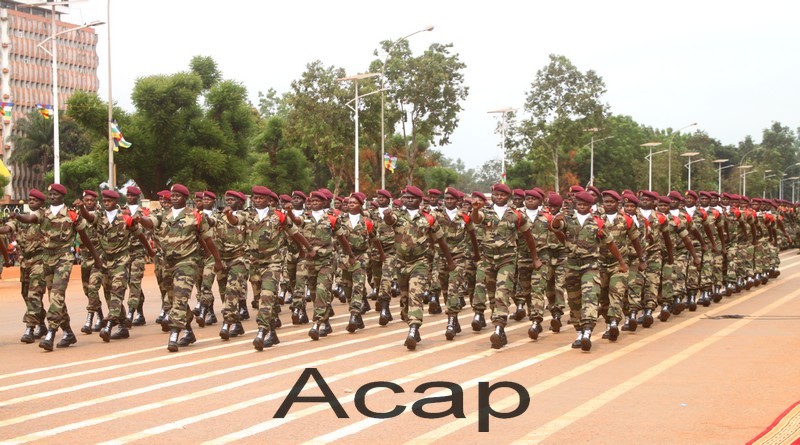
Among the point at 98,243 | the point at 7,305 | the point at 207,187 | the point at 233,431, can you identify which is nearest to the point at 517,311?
the point at 98,243

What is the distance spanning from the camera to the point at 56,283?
40.8ft

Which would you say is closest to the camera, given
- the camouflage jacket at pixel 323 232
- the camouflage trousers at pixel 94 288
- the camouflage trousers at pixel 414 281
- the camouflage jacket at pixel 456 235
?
the camouflage trousers at pixel 414 281

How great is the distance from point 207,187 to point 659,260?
3768 centimetres

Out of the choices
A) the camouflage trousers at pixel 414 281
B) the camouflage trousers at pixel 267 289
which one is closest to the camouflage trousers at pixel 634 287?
the camouflage trousers at pixel 414 281

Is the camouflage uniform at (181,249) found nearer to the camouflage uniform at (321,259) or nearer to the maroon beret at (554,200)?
the camouflage uniform at (321,259)

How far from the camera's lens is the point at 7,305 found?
19.3 m

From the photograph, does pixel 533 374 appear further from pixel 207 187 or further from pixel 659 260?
pixel 207 187

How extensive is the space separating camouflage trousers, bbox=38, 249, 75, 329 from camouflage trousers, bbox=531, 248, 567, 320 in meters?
5.73

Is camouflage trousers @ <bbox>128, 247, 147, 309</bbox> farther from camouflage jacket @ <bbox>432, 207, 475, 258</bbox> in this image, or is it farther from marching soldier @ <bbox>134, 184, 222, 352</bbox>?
camouflage jacket @ <bbox>432, 207, 475, 258</bbox>

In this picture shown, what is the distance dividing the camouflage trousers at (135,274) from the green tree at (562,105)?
4511cm

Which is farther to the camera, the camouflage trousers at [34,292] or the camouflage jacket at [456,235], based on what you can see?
the camouflage jacket at [456,235]

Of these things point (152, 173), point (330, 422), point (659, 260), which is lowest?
point (330, 422)

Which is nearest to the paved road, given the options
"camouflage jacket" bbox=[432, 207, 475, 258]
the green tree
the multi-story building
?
"camouflage jacket" bbox=[432, 207, 475, 258]

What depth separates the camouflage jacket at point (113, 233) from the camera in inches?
540
